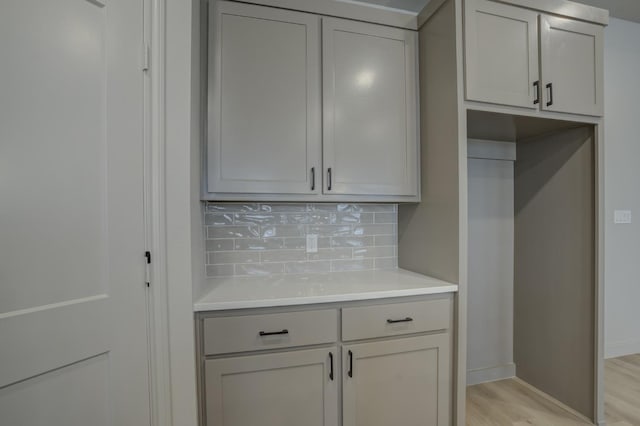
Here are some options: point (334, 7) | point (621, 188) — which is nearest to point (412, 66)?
point (334, 7)

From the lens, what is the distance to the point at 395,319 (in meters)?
1.46

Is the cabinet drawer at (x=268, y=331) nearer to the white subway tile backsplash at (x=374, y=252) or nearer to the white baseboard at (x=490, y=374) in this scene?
the white subway tile backsplash at (x=374, y=252)

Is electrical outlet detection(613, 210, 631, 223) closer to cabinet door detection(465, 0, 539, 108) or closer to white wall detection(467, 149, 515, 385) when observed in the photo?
white wall detection(467, 149, 515, 385)

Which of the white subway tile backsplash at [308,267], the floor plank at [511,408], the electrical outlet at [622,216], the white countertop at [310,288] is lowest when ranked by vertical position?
the floor plank at [511,408]

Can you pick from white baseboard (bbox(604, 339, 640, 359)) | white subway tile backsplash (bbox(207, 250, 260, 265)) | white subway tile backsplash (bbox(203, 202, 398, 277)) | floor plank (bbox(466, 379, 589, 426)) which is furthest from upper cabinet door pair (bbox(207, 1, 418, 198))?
white baseboard (bbox(604, 339, 640, 359))

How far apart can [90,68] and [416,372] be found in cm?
181

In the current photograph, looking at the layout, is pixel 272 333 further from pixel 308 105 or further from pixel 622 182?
pixel 622 182

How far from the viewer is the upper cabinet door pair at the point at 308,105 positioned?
1524 mm

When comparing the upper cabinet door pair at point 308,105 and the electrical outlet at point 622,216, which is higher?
the upper cabinet door pair at point 308,105

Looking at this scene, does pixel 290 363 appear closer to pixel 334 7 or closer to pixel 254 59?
pixel 254 59

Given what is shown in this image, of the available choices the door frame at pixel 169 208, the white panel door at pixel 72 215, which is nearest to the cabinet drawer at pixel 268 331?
the door frame at pixel 169 208

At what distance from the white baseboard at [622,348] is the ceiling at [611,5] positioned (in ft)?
8.82

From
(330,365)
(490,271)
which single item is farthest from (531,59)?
(330,365)

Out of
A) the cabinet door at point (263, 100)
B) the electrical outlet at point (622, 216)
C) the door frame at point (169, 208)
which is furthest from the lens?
the electrical outlet at point (622, 216)
